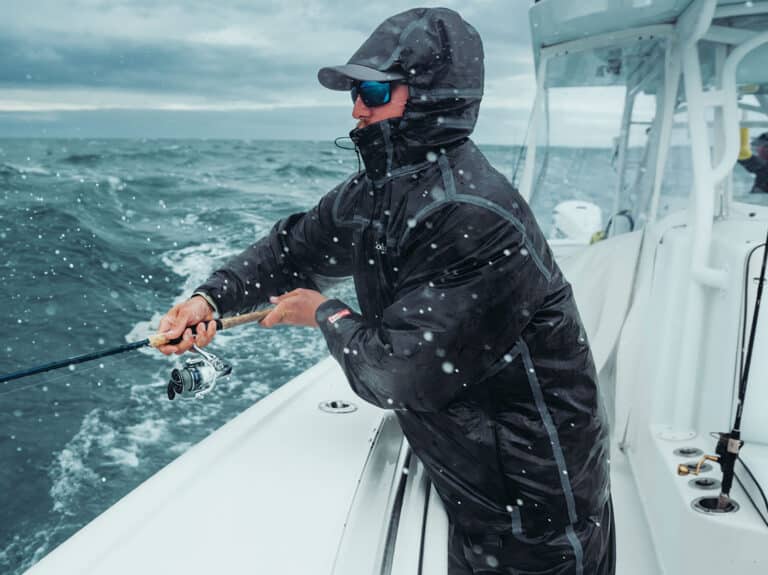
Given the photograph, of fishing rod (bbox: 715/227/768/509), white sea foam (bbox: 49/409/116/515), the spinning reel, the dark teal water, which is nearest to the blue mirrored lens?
the dark teal water

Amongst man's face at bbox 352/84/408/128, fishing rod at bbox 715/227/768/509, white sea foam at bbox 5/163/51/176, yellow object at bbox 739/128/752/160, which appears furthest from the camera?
white sea foam at bbox 5/163/51/176

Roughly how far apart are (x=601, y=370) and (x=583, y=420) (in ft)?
5.56

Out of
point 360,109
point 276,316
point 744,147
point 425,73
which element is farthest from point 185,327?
point 744,147

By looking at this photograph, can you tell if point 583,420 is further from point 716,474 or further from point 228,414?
point 228,414

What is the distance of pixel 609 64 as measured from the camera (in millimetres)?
3539

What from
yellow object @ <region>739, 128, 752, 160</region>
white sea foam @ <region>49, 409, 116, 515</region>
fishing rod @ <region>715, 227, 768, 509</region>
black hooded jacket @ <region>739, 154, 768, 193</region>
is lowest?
white sea foam @ <region>49, 409, 116, 515</region>

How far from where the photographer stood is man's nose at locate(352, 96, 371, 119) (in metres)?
1.41

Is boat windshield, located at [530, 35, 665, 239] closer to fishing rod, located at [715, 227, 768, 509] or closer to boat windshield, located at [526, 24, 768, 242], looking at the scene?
boat windshield, located at [526, 24, 768, 242]

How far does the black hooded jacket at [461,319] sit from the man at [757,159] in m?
1.83

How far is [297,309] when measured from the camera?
5.14 ft

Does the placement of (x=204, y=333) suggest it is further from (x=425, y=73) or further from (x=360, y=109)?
(x=425, y=73)

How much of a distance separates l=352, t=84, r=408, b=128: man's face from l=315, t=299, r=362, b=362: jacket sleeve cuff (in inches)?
15.8

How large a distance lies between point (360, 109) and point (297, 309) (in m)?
0.48

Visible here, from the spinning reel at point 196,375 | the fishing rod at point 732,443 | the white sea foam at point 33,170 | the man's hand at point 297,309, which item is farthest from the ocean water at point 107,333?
the white sea foam at point 33,170
